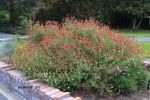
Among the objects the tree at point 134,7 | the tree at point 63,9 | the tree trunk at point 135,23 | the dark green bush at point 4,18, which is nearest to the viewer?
the tree at point 63,9

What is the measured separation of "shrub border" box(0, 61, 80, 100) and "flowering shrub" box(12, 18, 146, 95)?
0.13m

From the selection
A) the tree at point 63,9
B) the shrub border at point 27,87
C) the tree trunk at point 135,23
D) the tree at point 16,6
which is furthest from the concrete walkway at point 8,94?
the tree trunk at point 135,23

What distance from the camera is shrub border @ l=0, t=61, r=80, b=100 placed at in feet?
10.1

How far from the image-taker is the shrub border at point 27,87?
3.07 metres

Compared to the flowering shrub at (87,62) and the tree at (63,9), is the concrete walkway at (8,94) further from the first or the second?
the tree at (63,9)

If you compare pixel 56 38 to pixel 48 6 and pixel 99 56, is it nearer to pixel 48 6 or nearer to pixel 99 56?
pixel 99 56

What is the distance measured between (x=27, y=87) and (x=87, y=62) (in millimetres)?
986

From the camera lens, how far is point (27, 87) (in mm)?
3512

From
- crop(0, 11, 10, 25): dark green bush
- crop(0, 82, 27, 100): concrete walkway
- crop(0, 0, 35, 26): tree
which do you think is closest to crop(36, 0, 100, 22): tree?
crop(0, 0, 35, 26): tree

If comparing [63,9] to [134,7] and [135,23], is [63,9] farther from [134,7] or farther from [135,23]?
[135,23]

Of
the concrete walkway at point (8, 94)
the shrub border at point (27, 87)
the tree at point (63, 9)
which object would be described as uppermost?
the tree at point (63, 9)

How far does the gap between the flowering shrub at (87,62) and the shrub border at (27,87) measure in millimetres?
134

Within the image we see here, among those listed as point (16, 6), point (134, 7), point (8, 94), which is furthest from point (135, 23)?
point (8, 94)

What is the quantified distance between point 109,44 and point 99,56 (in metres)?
0.36
